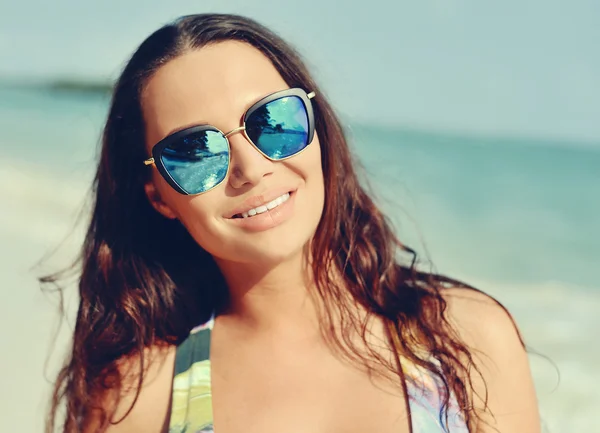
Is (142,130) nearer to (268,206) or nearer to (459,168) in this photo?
(268,206)

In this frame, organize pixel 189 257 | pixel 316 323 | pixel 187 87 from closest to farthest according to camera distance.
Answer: pixel 187 87, pixel 316 323, pixel 189 257

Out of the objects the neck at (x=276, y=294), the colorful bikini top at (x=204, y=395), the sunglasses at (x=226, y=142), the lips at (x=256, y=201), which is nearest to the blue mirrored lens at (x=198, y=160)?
the sunglasses at (x=226, y=142)

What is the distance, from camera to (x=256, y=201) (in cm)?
231

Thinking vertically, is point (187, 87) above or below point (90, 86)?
below

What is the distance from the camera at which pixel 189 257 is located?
2959 mm

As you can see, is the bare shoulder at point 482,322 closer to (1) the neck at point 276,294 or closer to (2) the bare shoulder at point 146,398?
(1) the neck at point 276,294

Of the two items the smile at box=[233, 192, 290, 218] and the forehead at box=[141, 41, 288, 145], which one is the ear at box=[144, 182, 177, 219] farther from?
the smile at box=[233, 192, 290, 218]

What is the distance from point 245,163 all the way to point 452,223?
5.15 meters

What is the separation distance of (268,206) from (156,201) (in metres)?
0.56

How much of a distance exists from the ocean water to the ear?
849mm

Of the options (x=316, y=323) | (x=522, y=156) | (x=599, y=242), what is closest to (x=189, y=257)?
(x=316, y=323)

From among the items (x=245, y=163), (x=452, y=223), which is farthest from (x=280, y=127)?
(x=452, y=223)

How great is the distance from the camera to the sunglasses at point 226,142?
229 centimetres

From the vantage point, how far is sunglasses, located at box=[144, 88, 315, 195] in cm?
229
